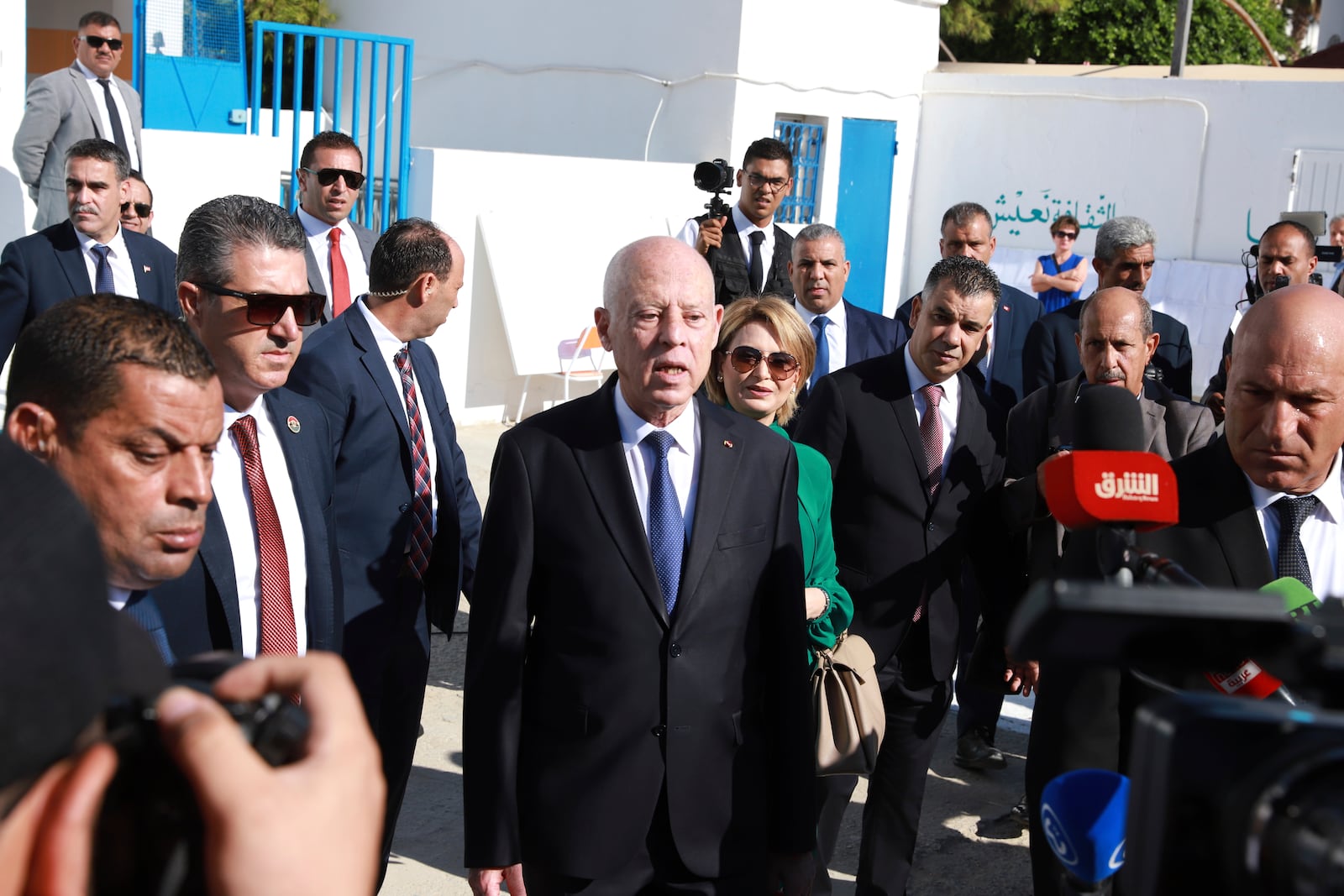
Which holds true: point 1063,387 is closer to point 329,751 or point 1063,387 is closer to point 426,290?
point 426,290

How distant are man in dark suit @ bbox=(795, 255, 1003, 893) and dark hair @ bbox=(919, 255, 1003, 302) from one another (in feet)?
0.63

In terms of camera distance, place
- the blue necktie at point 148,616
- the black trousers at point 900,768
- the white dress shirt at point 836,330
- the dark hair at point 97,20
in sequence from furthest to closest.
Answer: the dark hair at point 97,20 → the white dress shirt at point 836,330 → the black trousers at point 900,768 → the blue necktie at point 148,616

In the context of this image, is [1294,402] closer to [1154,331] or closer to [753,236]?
[1154,331]

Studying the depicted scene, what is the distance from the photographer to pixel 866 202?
17.3 metres

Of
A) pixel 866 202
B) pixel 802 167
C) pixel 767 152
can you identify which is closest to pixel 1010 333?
pixel 767 152

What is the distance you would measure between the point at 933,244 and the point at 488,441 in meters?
9.21

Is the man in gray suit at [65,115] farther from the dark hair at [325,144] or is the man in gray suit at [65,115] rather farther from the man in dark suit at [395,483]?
the man in dark suit at [395,483]

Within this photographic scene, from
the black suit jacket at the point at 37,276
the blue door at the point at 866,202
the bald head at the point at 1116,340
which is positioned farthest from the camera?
the blue door at the point at 866,202

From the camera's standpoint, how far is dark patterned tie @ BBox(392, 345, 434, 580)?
409 cm

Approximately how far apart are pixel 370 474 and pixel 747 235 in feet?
13.1

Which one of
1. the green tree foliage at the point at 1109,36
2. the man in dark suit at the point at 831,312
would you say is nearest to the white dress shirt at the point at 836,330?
the man in dark suit at the point at 831,312

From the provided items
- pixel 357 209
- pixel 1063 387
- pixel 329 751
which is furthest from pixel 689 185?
pixel 329 751

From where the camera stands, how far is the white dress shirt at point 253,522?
284 centimetres

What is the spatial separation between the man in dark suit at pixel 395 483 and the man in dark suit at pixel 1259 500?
199 centimetres
